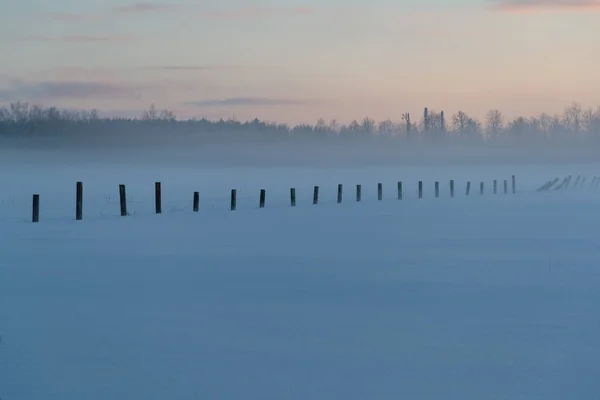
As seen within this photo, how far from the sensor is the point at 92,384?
6.17m

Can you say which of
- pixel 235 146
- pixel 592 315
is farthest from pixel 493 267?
pixel 235 146

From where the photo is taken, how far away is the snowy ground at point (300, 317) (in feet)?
20.5

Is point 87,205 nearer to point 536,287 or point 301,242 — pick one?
point 301,242

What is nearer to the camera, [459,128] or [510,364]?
[510,364]

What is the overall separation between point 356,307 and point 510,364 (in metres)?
2.57

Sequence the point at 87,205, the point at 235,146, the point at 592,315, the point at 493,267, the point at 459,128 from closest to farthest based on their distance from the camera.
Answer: the point at 592,315 < the point at 493,267 < the point at 87,205 < the point at 235,146 < the point at 459,128

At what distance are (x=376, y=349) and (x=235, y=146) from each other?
171 m

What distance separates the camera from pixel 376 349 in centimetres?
714

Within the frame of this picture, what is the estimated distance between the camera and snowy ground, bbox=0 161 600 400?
20.5 feet

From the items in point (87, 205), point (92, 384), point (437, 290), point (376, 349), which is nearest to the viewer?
point (92, 384)

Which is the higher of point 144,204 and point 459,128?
point 459,128

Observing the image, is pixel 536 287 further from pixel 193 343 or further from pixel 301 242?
pixel 301 242

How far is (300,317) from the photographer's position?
8500 mm

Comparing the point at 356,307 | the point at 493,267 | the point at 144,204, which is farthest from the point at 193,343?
the point at 144,204
